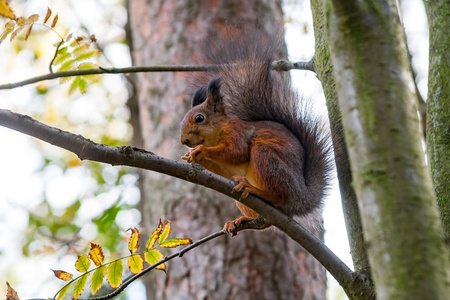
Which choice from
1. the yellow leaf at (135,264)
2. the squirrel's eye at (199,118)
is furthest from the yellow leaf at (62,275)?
the squirrel's eye at (199,118)

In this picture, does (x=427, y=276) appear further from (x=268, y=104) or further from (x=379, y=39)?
(x=268, y=104)

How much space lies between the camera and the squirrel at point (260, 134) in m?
2.16

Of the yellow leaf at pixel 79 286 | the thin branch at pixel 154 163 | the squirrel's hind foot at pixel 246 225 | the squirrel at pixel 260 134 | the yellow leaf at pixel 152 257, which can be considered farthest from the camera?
the squirrel at pixel 260 134

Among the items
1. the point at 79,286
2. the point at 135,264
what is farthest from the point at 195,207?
the point at 79,286

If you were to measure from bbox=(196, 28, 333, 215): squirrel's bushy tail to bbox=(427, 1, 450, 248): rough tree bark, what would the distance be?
1.94 feet

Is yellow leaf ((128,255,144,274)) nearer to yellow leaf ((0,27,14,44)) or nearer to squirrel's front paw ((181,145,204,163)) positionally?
squirrel's front paw ((181,145,204,163))

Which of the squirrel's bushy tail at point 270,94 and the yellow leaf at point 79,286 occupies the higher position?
the squirrel's bushy tail at point 270,94

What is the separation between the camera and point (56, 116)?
17.2 feet

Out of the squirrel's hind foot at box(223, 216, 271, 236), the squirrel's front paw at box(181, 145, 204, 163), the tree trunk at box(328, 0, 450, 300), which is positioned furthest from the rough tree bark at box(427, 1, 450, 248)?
the squirrel's front paw at box(181, 145, 204, 163)

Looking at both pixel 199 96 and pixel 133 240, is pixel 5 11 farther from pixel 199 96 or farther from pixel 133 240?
pixel 199 96

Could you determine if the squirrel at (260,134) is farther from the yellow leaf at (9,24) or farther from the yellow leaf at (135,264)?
the yellow leaf at (9,24)

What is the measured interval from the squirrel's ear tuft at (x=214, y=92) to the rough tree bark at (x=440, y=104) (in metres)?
0.92

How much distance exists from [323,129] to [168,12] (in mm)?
1930

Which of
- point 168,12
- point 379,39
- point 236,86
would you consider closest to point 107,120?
point 168,12
